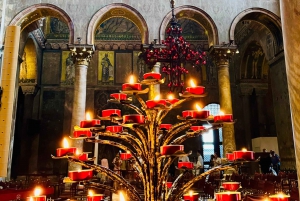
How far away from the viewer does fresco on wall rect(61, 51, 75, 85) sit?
1672 cm

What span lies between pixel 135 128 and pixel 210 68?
14934mm

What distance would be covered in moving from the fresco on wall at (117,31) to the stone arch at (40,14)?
5.46m

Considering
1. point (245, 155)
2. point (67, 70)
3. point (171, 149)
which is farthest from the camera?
point (67, 70)

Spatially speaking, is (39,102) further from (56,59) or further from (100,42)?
(100,42)

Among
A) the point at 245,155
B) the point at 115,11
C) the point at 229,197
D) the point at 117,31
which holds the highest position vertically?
the point at 117,31

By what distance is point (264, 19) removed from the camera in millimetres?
12578

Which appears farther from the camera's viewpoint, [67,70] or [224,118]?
[67,70]

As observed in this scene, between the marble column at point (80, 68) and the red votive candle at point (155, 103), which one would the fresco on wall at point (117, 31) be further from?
the red votive candle at point (155, 103)

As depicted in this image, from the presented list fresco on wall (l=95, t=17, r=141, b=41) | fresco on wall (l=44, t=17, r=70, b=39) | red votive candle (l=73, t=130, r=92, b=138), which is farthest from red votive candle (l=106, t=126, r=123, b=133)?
fresco on wall (l=44, t=17, r=70, b=39)

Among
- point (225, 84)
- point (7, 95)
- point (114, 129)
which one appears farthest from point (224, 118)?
point (225, 84)

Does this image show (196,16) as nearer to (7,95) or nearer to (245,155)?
(7,95)

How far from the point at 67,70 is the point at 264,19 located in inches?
410

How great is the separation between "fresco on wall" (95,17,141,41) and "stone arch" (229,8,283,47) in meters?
6.74

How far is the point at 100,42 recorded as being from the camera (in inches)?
678
